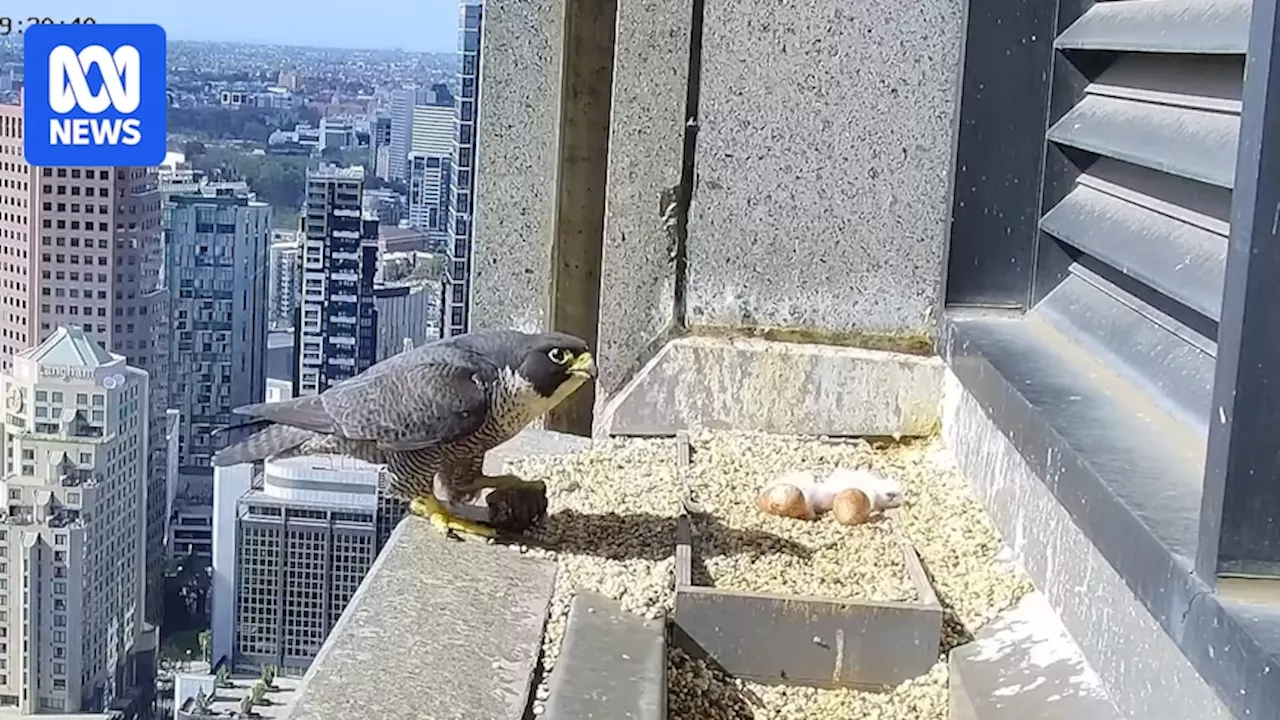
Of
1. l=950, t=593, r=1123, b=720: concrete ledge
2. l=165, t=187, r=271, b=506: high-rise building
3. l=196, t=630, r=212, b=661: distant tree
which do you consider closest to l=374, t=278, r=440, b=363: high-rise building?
l=165, t=187, r=271, b=506: high-rise building

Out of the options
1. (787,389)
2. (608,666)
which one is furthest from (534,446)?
(608,666)

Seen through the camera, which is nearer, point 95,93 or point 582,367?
point 582,367

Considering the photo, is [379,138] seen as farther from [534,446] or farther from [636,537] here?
[636,537]

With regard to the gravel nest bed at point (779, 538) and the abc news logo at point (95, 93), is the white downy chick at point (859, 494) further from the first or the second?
the abc news logo at point (95, 93)

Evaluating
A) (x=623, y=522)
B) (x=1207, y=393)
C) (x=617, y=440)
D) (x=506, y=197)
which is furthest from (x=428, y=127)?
(x=1207, y=393)

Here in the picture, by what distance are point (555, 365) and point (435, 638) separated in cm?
60

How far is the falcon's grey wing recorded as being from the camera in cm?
254

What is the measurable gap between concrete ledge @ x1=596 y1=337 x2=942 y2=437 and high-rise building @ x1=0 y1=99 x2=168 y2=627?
2474mm

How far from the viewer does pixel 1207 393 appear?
6.07 ft

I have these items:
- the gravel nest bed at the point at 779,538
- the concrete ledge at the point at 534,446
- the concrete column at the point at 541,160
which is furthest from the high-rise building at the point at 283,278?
the gravel nest bed at the point at 779,538

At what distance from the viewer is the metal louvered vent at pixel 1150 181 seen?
187 cm

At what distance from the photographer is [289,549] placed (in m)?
4.16

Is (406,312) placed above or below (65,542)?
above

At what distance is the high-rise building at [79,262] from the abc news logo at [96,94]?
0.15 m
